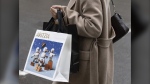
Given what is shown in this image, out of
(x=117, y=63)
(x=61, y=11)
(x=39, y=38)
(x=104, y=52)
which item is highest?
(x=61, y=11)

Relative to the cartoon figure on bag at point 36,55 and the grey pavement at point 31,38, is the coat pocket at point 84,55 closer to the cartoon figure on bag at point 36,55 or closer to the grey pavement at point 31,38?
the cartoon figure on bag at point 36,55

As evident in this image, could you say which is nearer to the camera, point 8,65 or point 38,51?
point 38,51

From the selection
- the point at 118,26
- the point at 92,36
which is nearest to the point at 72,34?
the point at 92,36

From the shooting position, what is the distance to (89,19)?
1816mm

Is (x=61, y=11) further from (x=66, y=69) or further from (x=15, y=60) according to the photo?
(x=15, y=60)

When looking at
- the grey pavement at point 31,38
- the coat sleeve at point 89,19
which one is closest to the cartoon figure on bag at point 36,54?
the coat sleeve at point 89,19

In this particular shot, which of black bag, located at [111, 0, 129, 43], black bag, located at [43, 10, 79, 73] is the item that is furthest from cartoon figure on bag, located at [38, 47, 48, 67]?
black bag, located at [111, 0, 129, 43]

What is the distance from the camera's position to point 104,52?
1.95 meters

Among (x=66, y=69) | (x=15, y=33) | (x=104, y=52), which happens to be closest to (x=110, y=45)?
(x=104, y=52)

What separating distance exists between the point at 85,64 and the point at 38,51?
0.34 meters

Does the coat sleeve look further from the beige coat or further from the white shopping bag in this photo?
the white shopping bag

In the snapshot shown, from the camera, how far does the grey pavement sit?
13.8 ft

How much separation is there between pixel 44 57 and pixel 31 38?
4.12 meters

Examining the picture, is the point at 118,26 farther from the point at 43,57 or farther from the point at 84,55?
the point at 43,57
